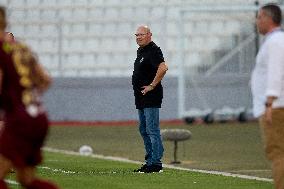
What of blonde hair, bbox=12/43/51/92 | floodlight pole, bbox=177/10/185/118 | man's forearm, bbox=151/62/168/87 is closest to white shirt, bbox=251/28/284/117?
blonde hair, bbox=12/43/51/92

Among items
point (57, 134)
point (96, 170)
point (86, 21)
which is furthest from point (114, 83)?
point (96, 170)

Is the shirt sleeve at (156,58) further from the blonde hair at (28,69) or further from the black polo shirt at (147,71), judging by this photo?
the blonde hair at (28,69)

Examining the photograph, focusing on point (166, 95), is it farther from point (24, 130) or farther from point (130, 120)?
point (24, 130)

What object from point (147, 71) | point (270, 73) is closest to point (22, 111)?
point (270, 73)

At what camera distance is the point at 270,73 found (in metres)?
10.3

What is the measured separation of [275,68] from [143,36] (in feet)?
18.6

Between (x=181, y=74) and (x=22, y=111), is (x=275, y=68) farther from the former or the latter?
(x=181, y=74)

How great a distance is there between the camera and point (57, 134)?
28812 mm

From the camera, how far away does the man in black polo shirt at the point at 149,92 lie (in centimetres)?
1573

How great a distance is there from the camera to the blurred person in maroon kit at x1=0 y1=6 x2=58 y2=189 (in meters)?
9.02

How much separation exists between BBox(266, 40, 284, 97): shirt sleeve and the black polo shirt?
5.50 metres

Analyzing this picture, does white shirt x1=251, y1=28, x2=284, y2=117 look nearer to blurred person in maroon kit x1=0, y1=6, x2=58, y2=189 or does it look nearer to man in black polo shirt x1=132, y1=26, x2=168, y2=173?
blurred person in maroon kit x1=0, y1=6, x2=58, y2=189

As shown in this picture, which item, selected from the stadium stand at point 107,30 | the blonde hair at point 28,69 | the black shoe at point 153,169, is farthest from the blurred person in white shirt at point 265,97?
the stadium stand at point 107,30

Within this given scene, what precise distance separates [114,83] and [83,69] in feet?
7.02
